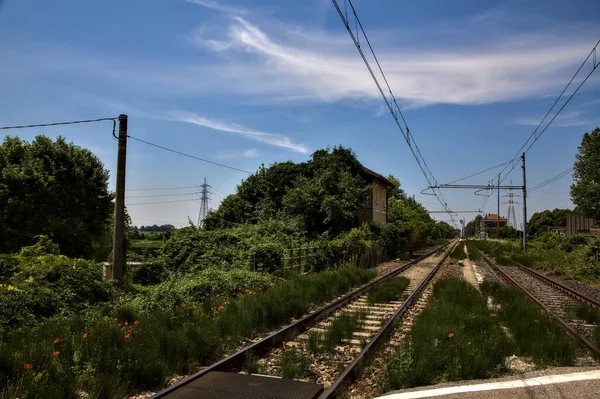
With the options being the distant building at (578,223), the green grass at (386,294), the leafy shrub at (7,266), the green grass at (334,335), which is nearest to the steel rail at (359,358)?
the green grass at (334,335)

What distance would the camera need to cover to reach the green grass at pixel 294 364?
6.39m

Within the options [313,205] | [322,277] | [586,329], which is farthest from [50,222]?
[586,329]

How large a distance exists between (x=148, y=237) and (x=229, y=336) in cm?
7253

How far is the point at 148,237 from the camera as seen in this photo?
250 feet

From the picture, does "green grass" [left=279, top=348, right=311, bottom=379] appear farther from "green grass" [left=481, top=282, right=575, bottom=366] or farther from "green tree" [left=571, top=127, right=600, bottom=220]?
"green tree" [left=571, top=127, right=600, bottom=220]

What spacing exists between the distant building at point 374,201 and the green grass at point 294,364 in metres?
26.7

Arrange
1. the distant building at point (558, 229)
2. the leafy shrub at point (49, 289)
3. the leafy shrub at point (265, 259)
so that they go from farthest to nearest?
the distant building at point (558, 229)
the leafy shrub at point (265, 259)
the leafy shrub at point (49, 289)

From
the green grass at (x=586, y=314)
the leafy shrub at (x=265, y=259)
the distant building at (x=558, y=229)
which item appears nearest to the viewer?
the green grass at (x=586, y=314)

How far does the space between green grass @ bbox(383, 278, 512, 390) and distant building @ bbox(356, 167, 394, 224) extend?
24500 mm

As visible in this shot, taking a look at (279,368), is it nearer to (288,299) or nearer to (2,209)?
(288,299)

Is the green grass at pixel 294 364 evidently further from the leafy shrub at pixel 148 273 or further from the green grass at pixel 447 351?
the leafy shrub at pixel 148 273

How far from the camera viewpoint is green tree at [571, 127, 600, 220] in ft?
172

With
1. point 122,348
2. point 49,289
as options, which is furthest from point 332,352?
point 49,289

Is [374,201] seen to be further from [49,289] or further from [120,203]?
[49,289]
